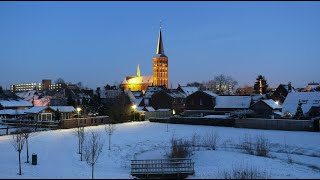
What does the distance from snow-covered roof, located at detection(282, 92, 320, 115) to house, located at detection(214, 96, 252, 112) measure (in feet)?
27.2

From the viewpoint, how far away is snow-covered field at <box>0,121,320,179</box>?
26.8m

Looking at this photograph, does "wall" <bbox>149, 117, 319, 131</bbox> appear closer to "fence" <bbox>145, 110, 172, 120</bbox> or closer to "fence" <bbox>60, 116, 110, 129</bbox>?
"fence" <bbox>145, 110, 172, 120</bbox>

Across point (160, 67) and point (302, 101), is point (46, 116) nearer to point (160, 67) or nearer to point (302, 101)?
point (302, 101)

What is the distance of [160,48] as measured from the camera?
171 meters

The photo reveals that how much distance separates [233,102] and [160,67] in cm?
10528

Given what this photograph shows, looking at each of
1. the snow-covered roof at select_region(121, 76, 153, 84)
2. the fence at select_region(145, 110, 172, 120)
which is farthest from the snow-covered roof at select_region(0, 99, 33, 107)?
the snow-covered roof at select_region(121, 76, 153, 84)

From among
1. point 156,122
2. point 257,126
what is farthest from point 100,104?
point 257,126

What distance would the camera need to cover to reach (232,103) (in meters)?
73.1

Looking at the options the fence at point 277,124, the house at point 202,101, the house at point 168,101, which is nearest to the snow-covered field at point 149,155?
the fence at point 277,124

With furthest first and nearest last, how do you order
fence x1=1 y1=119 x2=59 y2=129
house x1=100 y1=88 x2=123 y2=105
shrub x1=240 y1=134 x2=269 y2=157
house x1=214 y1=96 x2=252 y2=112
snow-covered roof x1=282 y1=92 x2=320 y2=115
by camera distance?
house x1=100 y1=88 x2=123 y2=105 → house x1=214 y1=96 x2=252 y2=112 → snow-covered roof x1=282 y1=92 x2=320 y2=115 → fence x1=1 y1=119 x2=59 y2=129 → shrub x1=240 y1=134 x2=269 y2=157

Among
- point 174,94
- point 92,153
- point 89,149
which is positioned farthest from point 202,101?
point 92,153

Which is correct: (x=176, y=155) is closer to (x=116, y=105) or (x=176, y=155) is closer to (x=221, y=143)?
(x=221, y=143)

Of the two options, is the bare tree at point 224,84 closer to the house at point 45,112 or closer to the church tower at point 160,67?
the church tower at point 160,67

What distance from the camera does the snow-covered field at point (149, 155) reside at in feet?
87.9
